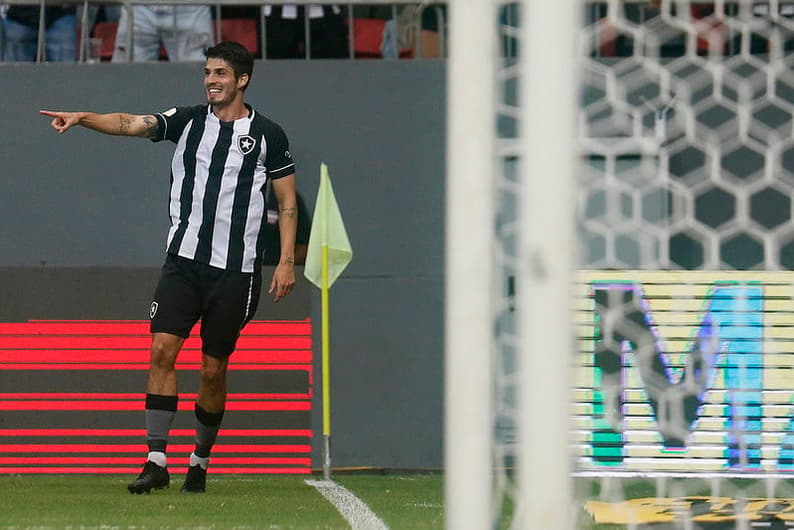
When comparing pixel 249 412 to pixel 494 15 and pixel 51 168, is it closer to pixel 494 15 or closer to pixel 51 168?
pixel 51 168

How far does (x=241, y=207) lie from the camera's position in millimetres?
5566

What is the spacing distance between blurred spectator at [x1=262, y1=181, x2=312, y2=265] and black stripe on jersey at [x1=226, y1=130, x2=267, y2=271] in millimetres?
1435

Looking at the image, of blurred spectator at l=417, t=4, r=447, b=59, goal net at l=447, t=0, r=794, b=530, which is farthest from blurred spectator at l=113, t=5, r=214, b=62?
goal net at l=447, t=0, r=794, b=530

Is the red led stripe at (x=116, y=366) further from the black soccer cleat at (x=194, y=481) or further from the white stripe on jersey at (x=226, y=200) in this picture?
the white stripe on jersey at (x=226, y=200)

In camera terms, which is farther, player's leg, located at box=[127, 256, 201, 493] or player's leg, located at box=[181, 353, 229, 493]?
player's leg, located at box=[181, 353, 229, 493]

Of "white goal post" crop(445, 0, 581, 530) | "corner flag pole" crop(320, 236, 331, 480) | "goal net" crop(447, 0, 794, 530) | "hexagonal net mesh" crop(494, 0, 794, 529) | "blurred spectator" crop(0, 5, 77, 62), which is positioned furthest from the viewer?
"blurred spectator" crop(0, 5, 77, 62)

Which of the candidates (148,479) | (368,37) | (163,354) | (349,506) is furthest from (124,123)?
Result: (368,37)

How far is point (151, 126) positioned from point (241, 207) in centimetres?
45

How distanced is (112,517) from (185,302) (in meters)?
0.95

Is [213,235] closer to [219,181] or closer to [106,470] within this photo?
[219,181]

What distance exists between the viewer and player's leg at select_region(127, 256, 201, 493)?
536 centimetres

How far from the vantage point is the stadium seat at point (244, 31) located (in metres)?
7.29

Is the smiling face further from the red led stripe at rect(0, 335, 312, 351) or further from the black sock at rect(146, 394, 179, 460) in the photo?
the red led stripe at rect(0, 335, 312, 351)

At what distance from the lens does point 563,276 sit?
233 centimetres
